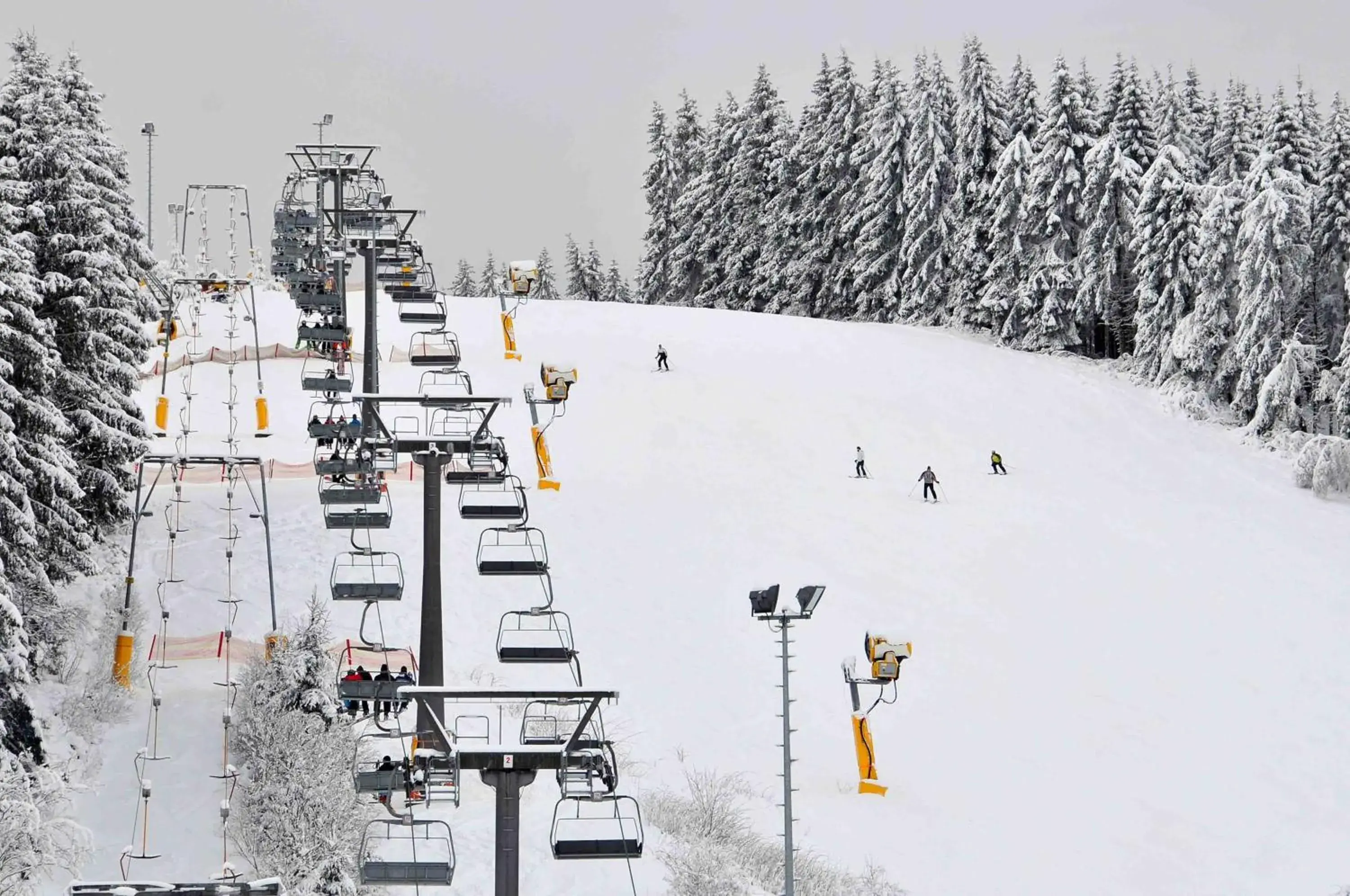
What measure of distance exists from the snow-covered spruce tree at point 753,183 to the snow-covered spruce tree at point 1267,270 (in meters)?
27.9

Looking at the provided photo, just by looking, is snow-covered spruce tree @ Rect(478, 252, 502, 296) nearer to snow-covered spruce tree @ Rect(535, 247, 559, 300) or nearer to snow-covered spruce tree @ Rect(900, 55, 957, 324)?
snow-covered spruce tree @ Rect(535, 247, 559, 300)

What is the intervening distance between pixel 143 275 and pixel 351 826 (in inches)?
882

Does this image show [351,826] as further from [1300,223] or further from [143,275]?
[1300,223]

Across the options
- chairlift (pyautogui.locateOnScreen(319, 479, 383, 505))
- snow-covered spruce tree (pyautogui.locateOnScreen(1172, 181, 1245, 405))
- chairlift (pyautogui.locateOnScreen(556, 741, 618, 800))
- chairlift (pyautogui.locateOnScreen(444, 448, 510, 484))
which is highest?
snow-covered spruce tree (pyautogui.locateOnScreen(1172, 181, 1245, 405))

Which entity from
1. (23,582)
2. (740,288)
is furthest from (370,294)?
(740,288)

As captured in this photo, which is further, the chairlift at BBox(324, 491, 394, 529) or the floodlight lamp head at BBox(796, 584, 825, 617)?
the chairlift at BBox(324, 491, 394, 529)

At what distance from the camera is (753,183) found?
73.8 meters

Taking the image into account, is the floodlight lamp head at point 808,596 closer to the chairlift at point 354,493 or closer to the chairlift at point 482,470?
the chairlift at point 482,470

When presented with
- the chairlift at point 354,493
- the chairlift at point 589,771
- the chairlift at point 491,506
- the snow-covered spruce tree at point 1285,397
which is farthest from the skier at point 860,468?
the chairlift at point 589,771

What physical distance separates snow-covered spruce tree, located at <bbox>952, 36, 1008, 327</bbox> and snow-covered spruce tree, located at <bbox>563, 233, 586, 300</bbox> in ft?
92.8

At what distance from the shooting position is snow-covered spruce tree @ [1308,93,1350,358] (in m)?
50.1

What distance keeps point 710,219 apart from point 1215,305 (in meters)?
30.8

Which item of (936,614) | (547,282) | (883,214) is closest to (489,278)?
A: (547,282)

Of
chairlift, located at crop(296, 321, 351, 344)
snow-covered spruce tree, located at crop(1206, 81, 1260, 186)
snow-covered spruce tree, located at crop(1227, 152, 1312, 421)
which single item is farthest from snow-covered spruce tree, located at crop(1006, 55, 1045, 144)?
chairlift, located at crop(296, 321, 351, 344)
